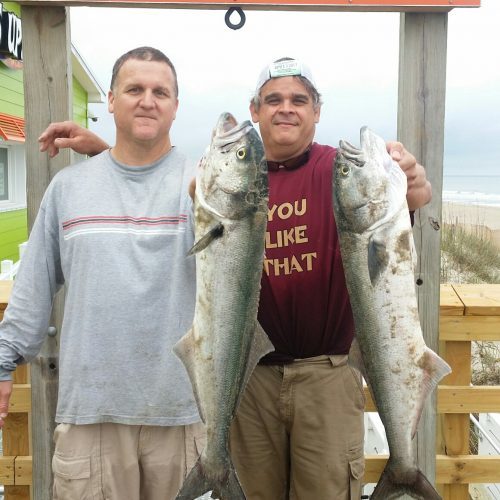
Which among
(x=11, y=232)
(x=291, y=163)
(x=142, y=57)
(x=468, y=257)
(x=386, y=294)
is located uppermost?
(x=142, y=57)

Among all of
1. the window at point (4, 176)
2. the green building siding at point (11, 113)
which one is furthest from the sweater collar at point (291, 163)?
the window at point (4, 176)

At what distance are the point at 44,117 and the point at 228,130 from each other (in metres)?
1.38

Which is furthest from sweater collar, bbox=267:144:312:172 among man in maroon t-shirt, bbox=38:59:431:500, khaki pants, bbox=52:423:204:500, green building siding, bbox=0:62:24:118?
green building siding, bbox=0:62:24:118

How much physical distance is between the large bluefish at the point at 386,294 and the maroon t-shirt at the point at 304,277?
41 centimetres

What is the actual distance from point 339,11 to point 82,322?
2011mm

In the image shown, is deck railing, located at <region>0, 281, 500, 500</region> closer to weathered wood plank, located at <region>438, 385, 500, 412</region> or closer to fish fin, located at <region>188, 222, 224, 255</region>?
weathered wood plank, located at <region>438, 385, 500, 412</region>

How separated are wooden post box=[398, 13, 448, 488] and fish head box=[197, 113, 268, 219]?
1.24 metres

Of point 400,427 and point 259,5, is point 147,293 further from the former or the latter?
point 259,5

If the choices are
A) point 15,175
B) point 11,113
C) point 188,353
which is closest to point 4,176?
point 15,175

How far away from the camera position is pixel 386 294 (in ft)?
8.00

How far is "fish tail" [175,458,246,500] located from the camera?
2.39 metres

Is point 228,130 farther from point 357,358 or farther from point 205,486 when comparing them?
point 205,486

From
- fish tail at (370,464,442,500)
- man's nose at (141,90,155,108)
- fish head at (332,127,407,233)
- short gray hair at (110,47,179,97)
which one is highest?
short gray hair at (110,47,179,97)

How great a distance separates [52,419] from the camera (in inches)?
133
